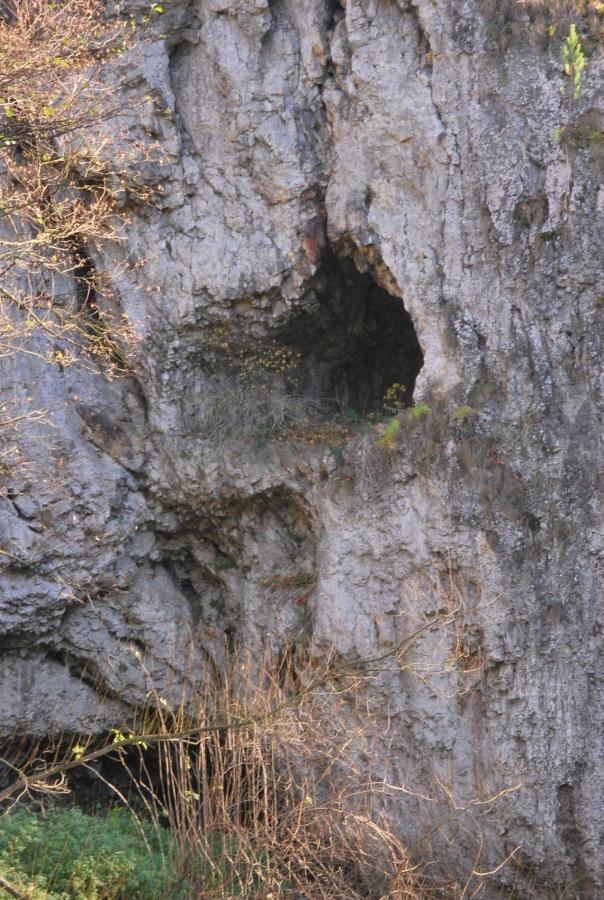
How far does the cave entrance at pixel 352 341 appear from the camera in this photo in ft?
28.0

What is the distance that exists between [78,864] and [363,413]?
4.62m

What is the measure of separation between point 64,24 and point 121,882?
19.6ft

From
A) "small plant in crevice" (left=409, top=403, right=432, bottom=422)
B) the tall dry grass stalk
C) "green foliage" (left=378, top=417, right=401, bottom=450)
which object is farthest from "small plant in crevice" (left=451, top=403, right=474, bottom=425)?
the tall dry grass stalk

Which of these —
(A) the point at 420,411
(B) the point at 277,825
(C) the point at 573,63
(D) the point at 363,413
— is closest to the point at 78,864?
(B) the point at 277,825

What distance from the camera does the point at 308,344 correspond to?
8898 mm

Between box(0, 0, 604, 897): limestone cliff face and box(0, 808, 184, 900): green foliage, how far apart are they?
4.95ft

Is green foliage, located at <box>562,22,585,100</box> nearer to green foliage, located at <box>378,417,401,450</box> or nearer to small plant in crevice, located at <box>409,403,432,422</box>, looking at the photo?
small plant in crevice, located at <box>409,403,432,422</box>

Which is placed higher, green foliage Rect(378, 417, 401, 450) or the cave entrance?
the cave entrance

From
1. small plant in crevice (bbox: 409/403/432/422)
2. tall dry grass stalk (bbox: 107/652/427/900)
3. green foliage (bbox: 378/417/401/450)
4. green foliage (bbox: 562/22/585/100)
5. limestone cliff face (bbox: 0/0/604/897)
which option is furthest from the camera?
green foliage (bbox: 378/417/401/450)

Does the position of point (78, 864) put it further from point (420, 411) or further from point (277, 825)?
point (420, 411)

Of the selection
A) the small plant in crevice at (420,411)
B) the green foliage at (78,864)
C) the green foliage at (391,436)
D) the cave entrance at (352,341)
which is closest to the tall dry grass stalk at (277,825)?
the green foliage at (78,864)

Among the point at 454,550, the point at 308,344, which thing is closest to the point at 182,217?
the point at 308,344

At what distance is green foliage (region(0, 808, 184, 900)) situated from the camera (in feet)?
20.5

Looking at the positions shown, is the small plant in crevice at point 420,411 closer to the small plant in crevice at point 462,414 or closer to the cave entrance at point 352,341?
the small plant in crevice at point 462,414
